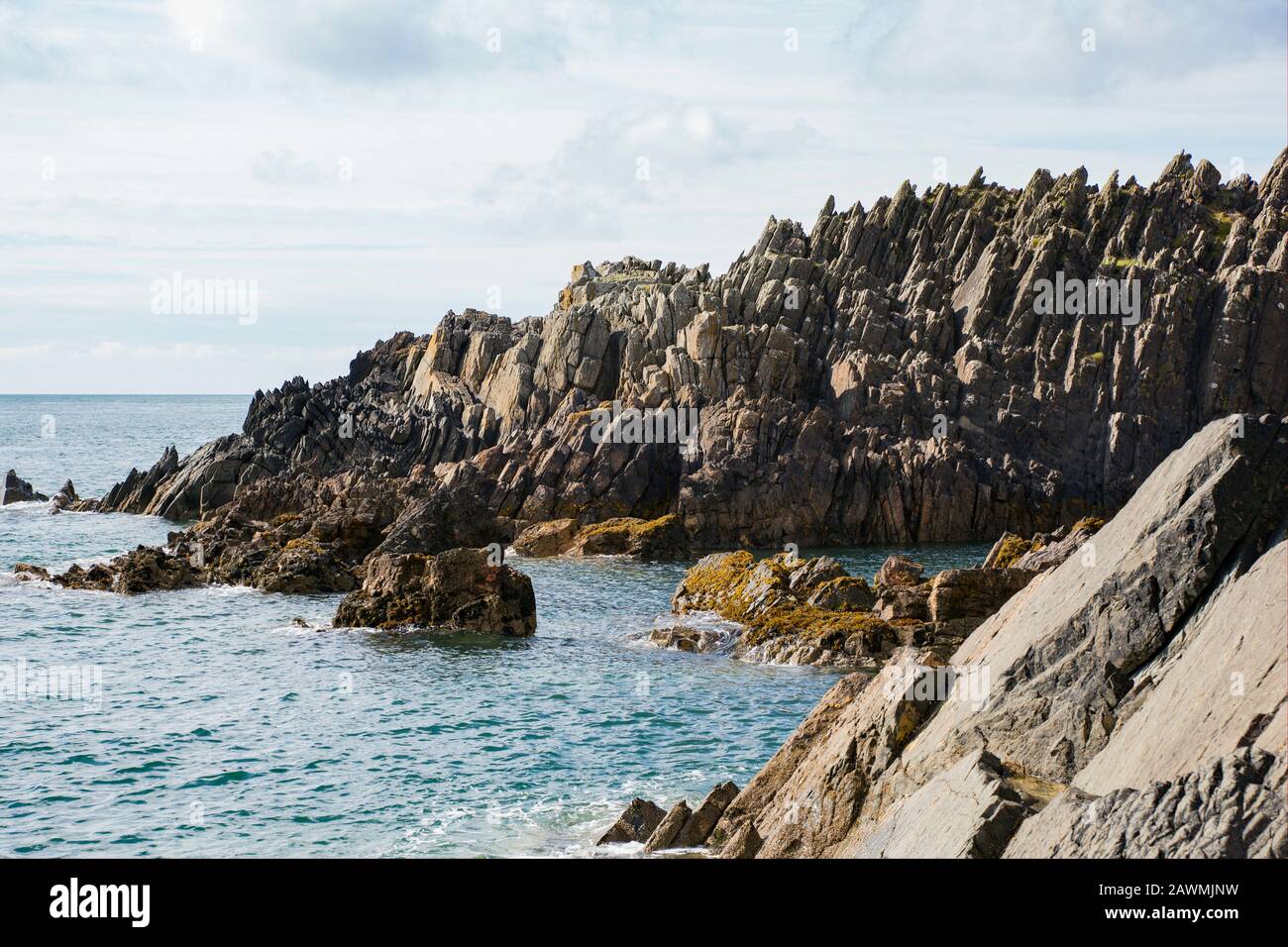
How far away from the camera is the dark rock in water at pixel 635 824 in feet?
72.8

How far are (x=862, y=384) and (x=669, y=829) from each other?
75973 mm

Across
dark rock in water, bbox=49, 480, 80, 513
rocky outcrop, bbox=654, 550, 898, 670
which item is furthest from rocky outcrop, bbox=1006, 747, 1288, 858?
dark rock in water, bbox=49, 480, 80, 513

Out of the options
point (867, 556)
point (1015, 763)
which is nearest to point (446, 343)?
point (867, 556)

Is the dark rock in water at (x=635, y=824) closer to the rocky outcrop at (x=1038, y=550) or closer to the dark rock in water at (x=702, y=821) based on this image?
the dark rock in water at (x=702, y=821)

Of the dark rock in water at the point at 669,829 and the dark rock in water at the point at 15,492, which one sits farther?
the dark rock in water at the point at 15,492

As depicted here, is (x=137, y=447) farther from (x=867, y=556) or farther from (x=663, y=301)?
(x=867, y=556)

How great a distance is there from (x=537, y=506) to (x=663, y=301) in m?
27.0

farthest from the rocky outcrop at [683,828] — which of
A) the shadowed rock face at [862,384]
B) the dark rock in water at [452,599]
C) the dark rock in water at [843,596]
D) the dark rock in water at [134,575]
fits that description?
the shadowed rock face at [862,384]

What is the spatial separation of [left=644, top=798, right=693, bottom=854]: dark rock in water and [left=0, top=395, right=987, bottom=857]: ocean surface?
127 cm

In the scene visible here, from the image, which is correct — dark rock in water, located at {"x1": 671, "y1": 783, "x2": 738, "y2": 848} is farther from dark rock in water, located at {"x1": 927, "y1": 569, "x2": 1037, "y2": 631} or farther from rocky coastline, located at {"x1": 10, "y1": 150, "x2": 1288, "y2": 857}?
dark rock in water, located at {"x1": 927, "y1": 569, "x2": 1037, "y2": 631}

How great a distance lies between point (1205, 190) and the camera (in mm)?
112812

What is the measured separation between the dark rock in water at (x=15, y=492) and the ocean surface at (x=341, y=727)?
52.8 meters

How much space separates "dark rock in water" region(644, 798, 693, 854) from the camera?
2047 cm

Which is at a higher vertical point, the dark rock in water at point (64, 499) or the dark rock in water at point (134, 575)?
the dark rock in water at point (64, 499)
